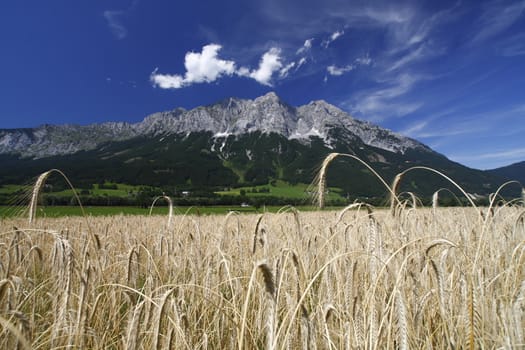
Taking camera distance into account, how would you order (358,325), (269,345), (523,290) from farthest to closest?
(358,325) → (523,290) → (269,345)

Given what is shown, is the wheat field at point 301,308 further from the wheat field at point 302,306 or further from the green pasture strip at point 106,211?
the green pasture strip at point 106,211

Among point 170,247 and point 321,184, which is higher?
point 321,184

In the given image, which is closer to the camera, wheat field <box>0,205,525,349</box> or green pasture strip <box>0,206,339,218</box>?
wheat field <box>0,205,525,349</box>

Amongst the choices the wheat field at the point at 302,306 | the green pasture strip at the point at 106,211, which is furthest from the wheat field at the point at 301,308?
the green pasture strip at the point at 106,211

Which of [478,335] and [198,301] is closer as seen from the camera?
[478,335]

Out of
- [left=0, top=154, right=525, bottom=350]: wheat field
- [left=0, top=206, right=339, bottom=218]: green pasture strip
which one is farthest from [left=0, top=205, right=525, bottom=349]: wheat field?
[left=0, top=206, right=339, bottom=218]: green pasture strip

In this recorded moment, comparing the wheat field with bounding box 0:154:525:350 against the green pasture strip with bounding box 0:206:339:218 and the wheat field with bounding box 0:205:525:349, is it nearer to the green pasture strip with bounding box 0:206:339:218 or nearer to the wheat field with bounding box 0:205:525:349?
the wheat field with bounding box 0:205:525:349

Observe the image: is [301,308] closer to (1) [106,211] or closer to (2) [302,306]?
(2) [302,306]

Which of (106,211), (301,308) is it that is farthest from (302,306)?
(106,211)

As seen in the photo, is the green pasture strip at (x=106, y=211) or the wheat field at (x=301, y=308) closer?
the wheat field at (x=301, y=308)

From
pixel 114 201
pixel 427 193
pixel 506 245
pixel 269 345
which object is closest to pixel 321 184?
pixel 269 345

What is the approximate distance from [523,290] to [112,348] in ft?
10.2

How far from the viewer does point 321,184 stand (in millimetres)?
2576

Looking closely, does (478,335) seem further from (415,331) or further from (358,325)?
(358,325)
